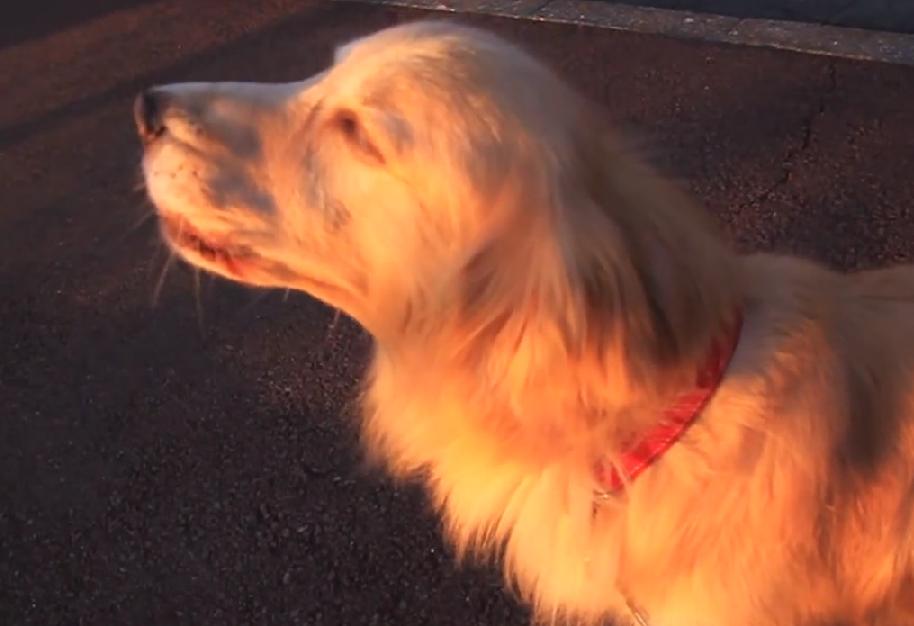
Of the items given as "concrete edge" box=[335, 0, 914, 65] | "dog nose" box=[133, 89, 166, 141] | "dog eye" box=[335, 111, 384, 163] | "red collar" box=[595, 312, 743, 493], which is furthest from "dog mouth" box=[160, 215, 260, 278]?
"concrete edge" box=[335, 0, 914, 65]

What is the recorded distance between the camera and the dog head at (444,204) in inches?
78.4

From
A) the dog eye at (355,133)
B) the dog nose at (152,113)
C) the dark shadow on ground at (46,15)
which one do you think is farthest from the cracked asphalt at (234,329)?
the dog nose at (152,113)

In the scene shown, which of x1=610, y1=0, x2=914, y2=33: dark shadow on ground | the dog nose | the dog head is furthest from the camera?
x1=610, y1=0, x2=914, y2=33: dark shadow on ground

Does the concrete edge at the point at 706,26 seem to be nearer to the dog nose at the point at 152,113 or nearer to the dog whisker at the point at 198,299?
the dog whisker at the point at 198,299

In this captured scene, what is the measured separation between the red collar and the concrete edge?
3457 mm

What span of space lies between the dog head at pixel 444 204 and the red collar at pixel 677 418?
77 mm

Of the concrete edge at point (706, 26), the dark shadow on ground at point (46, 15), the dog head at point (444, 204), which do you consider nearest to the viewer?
the dog head at point (444, 204)

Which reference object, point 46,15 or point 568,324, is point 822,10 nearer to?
point 46,15

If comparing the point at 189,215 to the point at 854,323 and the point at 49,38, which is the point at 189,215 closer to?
the point at 854,323

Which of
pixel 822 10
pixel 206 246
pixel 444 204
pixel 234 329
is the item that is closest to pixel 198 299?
pixel 234 329

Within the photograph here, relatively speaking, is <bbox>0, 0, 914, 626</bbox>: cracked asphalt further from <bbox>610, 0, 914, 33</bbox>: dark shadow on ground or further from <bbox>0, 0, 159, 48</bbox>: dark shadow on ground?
<bbox>610, 0, 914, 33</bbox>: dark shadow on ground

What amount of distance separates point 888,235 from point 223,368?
2.36 metres

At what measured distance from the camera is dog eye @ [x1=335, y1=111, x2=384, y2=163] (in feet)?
6.92

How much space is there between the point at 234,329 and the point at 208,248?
1.97 meters
